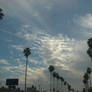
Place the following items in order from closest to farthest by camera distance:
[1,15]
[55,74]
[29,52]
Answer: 1. [1,15]
2. [29,52]
3. [55,74]

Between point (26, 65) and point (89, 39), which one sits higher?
point (89, 39)

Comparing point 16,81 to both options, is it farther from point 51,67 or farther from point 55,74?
point 55,74

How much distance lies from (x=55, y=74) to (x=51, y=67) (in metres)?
24.3

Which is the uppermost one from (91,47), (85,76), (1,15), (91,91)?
(1,15)

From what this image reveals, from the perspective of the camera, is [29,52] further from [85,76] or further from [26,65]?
[85,76]

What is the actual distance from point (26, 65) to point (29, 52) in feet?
23.3

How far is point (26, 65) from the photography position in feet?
358

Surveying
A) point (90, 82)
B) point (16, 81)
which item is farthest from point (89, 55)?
point (90, 82)

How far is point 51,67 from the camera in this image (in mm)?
160125

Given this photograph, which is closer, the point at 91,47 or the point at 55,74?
the point at 91,47

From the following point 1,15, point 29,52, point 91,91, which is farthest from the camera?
point 91,91

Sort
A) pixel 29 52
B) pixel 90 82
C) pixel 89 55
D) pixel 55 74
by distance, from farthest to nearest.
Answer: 1. pixel 55 74
2. pixel 90 82
3. pixel 29 52
4. pixel 89 55

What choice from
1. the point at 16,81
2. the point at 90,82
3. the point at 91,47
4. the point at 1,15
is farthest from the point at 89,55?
the point at 90,82

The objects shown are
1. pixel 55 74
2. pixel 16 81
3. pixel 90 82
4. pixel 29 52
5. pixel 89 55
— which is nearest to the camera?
pixel 89 55
